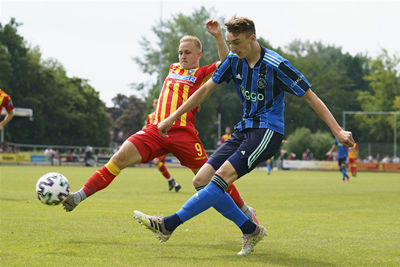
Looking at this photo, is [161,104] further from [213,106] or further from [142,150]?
[213,106]

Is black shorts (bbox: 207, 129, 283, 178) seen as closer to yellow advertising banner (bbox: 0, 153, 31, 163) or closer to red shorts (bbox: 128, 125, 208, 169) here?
red shorts (bbox: 128, 125, 208, 169)

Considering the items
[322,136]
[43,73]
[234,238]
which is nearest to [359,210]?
[234,238]

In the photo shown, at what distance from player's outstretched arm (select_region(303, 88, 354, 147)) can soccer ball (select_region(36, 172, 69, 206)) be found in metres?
2.96

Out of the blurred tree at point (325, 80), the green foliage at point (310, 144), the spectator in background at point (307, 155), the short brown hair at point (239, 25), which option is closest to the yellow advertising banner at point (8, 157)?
the spectator in background at point (307, 155)

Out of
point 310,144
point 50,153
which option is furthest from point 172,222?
point 310,144

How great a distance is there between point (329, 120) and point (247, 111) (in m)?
0.86

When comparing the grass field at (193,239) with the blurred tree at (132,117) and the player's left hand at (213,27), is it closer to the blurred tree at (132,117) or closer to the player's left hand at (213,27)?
the player's left hand at (213,27)

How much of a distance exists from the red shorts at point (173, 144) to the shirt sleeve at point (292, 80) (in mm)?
2001

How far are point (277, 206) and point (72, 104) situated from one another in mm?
73252

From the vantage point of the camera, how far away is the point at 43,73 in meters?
73.9

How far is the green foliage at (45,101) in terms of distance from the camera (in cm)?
6731

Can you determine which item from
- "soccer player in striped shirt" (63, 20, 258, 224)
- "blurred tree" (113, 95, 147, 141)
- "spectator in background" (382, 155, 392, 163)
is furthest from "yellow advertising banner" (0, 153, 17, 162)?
"blurred tree" (113, 95, 147, 141)

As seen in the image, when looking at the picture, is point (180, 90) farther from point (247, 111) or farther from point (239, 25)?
point (239, 25)

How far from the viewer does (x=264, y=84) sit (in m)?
5.53
